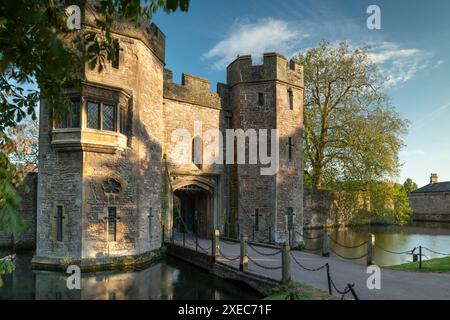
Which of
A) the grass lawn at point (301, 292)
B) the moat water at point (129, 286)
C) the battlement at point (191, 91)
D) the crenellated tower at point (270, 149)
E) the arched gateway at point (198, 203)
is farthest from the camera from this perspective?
the arched gateway at point (198, 203)

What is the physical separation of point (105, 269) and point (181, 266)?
3.08 meters

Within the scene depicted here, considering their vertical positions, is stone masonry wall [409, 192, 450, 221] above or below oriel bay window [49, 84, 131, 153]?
below

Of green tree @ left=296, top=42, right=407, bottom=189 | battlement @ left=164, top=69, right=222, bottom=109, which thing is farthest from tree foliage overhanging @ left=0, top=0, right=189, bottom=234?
green tree @ left=296, top=42, right=407, bottom=189

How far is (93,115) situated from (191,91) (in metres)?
6.20

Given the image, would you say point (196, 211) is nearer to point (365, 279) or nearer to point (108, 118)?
point (108, 118)

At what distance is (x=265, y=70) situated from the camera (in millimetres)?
17406

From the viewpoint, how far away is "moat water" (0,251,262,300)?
930 cm

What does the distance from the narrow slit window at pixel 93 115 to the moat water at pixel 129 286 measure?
570 cm

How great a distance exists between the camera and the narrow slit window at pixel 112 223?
498 inches

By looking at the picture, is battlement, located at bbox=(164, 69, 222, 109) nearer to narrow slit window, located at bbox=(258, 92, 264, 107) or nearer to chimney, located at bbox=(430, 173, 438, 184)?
narrow slit window, located at bbox=(258, 92, 264, 107)

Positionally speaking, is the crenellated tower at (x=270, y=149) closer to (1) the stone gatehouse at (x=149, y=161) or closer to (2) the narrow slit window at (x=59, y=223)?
(1) the stone gatehouse at (x=149, y=161)

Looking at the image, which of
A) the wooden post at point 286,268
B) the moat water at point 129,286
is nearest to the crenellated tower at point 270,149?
the moat water at point 129,286

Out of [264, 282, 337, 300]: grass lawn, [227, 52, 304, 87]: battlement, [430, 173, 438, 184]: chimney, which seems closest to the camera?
Answer: [264, 282, 337, 300]: grass lawn

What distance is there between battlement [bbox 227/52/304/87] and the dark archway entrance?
685 centimetres
